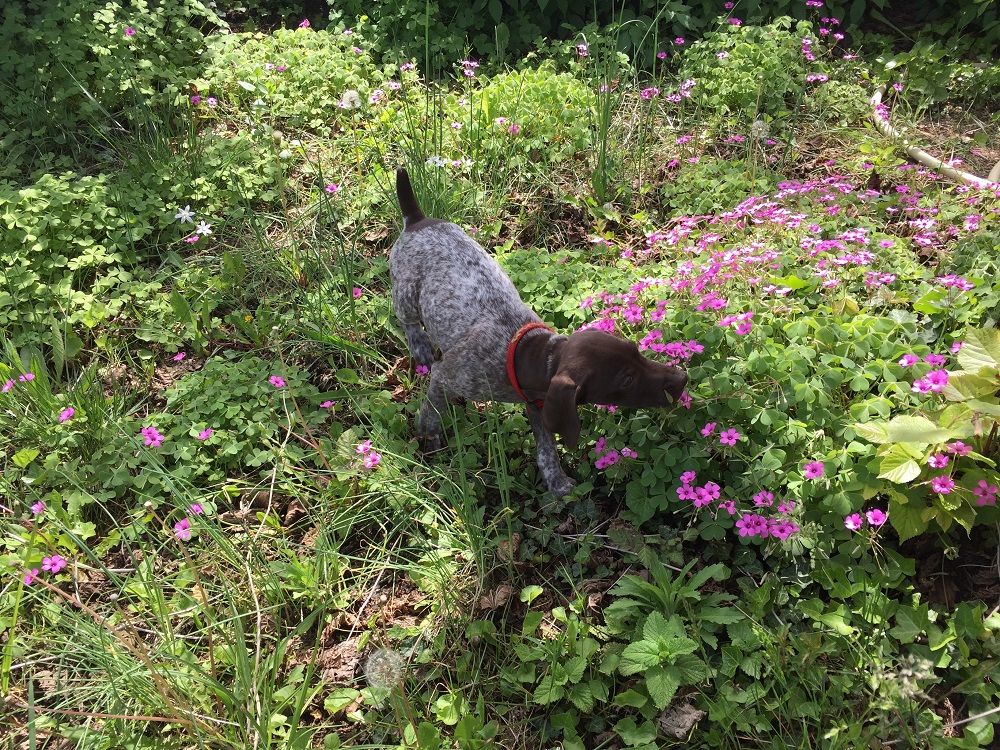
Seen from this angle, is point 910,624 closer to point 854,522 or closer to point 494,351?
point 854,522

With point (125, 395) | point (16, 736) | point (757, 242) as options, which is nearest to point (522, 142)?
point (757, 242)

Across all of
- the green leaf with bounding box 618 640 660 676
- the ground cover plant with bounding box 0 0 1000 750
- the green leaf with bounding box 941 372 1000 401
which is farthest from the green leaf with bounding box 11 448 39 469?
the green leaf with bounding box 941 372 1000 401

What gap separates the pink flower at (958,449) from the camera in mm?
2340

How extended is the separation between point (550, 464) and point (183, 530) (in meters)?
1.54

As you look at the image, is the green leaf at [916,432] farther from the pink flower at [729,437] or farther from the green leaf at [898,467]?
the pink flower at [729,437]

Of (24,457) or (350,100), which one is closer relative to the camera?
(24,457)

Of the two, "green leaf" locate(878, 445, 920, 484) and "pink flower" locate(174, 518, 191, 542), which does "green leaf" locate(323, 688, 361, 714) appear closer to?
"pink flower" locate(174, 518, 191, 542)

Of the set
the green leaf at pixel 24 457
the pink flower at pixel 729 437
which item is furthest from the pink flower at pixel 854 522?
the green leaf at pixel 24 457

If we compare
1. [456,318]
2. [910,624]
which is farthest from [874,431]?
[456,318]

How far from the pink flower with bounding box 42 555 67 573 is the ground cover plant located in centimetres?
8

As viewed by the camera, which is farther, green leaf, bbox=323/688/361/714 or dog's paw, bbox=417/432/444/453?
dog's paw, bbox=417/432/444/453

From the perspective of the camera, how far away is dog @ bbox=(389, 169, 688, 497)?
266 cm

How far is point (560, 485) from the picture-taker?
10.0 feet

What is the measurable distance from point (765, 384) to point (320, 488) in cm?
192
